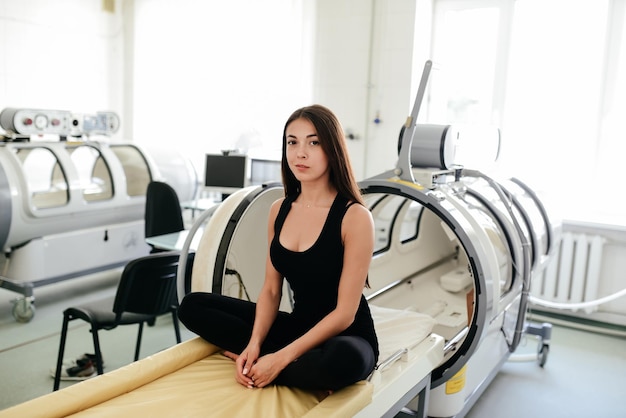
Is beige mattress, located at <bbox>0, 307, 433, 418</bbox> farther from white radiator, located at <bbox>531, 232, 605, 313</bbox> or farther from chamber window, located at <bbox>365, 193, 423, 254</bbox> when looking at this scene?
white radiator, located at <bbox>531, 232, 605, 313</bbox>

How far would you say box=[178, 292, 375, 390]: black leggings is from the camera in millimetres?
1661

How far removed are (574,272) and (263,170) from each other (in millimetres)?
2575

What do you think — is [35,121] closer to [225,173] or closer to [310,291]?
[225,173]

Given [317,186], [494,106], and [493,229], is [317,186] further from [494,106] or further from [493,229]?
[494,106]

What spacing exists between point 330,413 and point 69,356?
2.32 metres

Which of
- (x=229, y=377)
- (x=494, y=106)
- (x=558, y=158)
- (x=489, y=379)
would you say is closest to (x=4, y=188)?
(x=229, y=377)

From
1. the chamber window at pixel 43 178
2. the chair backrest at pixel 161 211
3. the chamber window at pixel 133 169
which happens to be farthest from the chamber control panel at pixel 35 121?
the chair backrest at pixel 161 211

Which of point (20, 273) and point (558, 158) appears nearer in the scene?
point (20, 273)

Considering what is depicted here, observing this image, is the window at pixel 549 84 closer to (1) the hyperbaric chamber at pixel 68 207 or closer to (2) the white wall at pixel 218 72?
(2) the white wall at pixel 218 72

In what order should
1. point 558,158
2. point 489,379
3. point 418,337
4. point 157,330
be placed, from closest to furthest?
point 418,337
point 489,379
point 157,330
point 558,158

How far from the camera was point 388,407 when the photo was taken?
1.86m

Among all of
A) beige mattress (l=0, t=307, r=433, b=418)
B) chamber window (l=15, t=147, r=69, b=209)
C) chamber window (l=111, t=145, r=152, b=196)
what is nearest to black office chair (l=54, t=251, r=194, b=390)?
beige mattress (l=0, t=307, r=433, b=418)

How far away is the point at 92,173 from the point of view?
465 cm

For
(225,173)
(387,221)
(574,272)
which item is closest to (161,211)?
(225,173)
